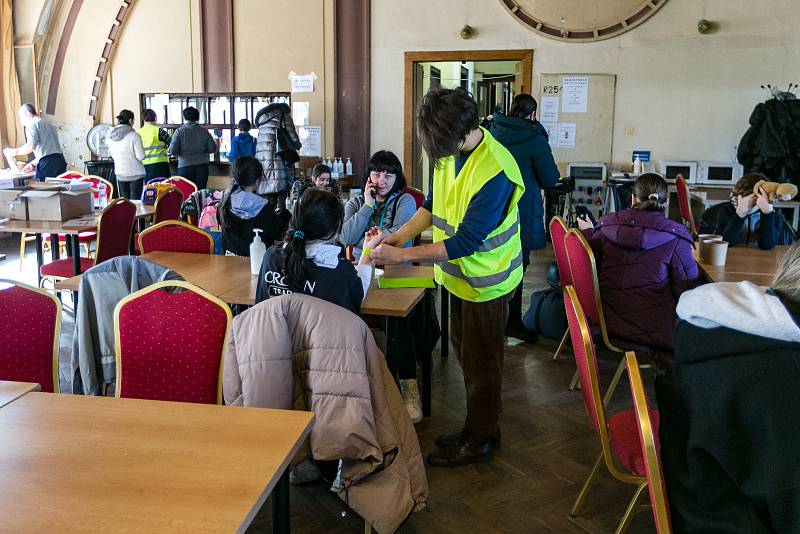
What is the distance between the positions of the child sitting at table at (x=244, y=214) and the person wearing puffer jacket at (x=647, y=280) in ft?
6.27

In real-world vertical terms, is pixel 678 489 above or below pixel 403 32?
below

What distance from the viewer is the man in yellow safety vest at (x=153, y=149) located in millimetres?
8336

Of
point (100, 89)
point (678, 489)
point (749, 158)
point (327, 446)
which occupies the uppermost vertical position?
point (100, 89)

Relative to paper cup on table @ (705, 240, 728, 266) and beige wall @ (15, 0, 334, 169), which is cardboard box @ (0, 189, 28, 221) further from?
paper cup on table @ (705, 240, 728, 266)

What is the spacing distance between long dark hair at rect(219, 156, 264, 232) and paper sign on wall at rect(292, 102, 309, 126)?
4712 mm

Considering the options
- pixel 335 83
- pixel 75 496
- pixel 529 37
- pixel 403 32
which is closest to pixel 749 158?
pixel 529 37

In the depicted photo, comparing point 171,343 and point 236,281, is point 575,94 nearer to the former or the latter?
point 236,281

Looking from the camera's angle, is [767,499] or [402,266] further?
[402,266]

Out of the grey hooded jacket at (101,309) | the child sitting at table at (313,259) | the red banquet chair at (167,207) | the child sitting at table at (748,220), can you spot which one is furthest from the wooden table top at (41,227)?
the child sitting at table at (748,220)

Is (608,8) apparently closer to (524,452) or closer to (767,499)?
(524,452)

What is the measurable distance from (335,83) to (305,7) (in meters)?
0.95

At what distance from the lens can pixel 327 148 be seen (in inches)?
352

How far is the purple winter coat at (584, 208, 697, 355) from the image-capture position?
3385 mm

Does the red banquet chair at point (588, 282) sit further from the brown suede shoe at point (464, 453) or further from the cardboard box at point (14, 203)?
the cardboard box at point (14, 203)
